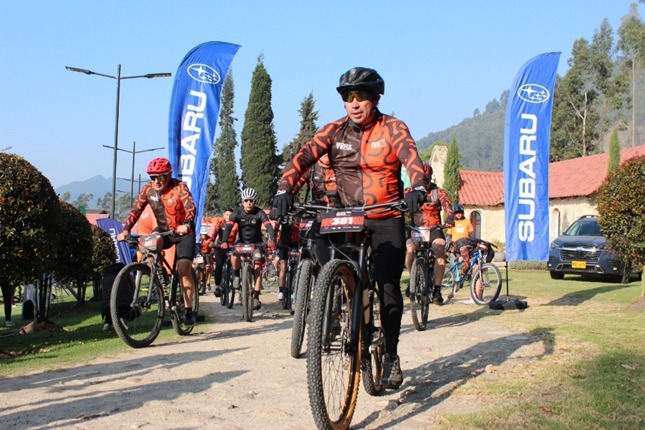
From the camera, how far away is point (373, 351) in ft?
16.0

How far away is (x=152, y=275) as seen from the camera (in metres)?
8.55

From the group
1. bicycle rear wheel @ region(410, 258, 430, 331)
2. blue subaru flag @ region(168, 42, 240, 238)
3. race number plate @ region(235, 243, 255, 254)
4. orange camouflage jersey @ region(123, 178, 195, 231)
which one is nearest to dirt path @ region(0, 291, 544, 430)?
bicycle rear wheel @ region(410, 258, 430, 331)

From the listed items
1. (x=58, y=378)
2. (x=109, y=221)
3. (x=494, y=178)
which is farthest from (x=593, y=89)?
(x=58, y=378)

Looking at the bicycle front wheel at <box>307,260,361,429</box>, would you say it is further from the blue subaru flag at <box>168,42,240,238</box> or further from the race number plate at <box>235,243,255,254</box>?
the blue subaru flag at <box>168,42,240,238</box>

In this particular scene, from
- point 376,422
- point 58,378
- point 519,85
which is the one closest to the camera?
point 376,422

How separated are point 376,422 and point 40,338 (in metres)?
6.89

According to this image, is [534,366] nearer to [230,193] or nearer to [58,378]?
[58,378]

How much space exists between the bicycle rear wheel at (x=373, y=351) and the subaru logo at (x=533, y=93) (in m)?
9.45

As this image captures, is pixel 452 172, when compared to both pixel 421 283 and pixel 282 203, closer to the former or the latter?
pixel 421 283

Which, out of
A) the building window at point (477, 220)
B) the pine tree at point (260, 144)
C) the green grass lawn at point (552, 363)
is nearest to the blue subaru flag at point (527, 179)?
the green grass lawn at point (552, 363)

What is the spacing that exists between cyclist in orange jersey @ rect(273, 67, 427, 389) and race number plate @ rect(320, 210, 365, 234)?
360 mm

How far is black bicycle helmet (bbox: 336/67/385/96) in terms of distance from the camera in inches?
204

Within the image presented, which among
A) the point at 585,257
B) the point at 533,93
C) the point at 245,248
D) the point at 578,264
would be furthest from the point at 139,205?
the point at 585,257

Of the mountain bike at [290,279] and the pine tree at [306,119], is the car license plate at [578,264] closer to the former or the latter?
the mountain bike at [290,279]
